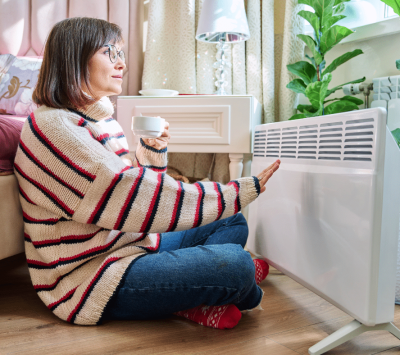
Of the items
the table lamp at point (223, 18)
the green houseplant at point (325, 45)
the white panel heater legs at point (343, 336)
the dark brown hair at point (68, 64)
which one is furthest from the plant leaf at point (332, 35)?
the white panel heater legs at point (343, 336)

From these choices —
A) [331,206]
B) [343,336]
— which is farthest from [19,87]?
[343,336]

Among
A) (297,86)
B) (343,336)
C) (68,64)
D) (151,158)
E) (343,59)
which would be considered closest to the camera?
(343,336)

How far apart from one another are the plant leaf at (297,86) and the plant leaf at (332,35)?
0.17 m

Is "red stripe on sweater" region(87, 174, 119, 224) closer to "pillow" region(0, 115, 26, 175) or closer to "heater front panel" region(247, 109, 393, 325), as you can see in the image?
"pillow" region(0, 115, 26, 175)

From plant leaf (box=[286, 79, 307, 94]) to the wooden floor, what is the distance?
0.93 metres

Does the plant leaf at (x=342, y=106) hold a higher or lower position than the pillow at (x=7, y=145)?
higher

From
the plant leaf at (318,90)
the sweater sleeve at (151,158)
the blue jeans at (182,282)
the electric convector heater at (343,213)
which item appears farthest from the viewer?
the plant leaf at (318,90)

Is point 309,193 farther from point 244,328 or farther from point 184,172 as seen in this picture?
point 184,172

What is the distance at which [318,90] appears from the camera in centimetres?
139

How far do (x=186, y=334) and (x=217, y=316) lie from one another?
3.0 inches

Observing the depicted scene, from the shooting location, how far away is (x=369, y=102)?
1573 millimetres

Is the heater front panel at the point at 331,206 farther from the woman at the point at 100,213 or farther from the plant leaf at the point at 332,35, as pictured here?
the plant leaf at the point at 332,35

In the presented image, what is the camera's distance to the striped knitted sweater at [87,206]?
73 cm

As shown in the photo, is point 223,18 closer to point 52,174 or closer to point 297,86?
point 297,86
